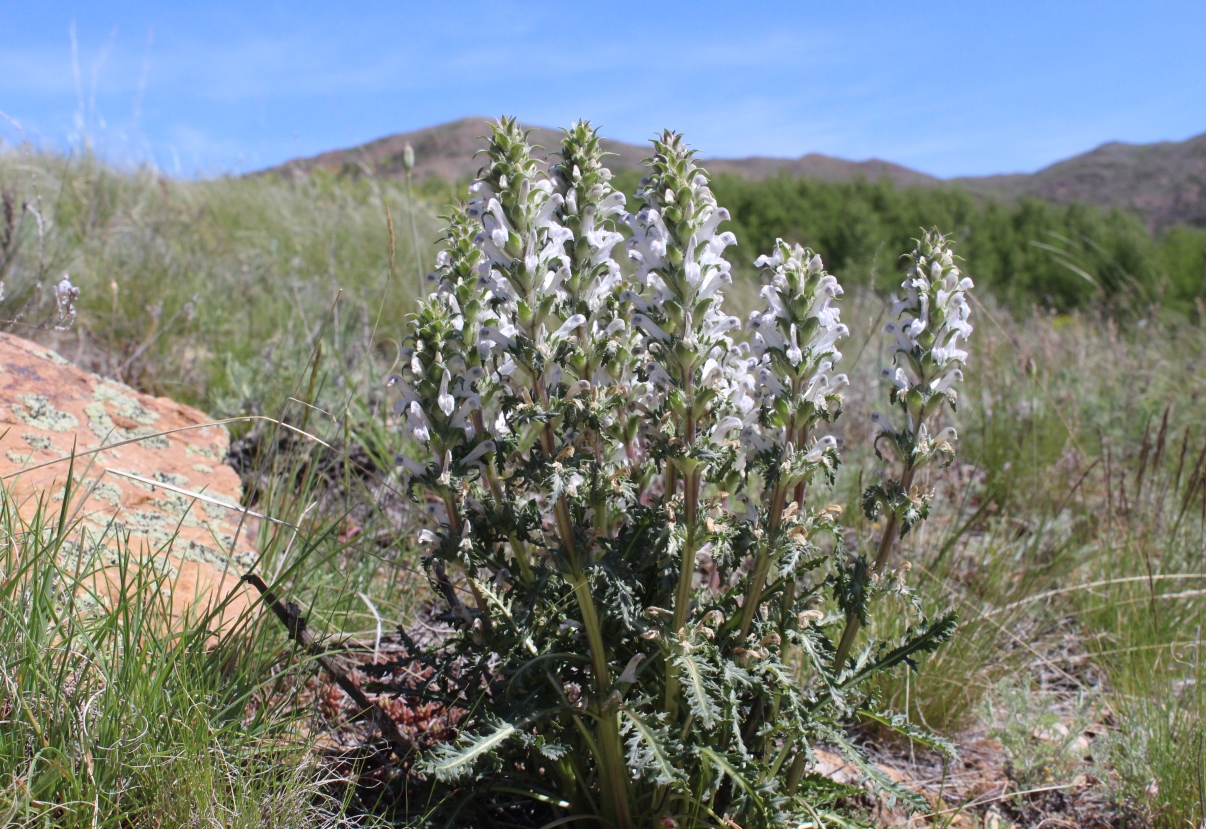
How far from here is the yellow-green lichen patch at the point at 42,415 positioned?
2.82 meters

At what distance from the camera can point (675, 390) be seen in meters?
1.73

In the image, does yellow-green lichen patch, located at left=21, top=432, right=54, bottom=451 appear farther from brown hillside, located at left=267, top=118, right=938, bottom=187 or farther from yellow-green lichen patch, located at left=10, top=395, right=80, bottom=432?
brown hillside, located at left=267, top=118, right=938, bottom=187

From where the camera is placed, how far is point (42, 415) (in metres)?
2.88

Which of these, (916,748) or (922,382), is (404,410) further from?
(916,748)

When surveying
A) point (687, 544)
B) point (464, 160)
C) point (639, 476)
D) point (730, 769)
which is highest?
point (464, 160)

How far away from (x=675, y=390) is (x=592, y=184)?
0.46m

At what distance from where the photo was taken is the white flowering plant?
1748mm

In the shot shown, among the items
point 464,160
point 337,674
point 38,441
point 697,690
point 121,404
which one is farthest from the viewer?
point 464,160

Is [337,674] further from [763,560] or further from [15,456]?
[15,456]

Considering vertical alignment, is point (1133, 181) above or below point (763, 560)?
above

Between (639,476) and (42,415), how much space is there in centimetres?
219

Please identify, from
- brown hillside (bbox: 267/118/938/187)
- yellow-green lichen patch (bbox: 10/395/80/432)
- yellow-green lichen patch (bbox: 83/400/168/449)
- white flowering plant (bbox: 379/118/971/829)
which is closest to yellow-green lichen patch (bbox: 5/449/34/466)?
yellow-green lichen patch (bbox: 10/395/80/432)

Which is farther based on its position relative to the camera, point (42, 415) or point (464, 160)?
point (464, 160)

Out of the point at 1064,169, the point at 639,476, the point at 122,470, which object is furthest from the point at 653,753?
the point at 1064,169
